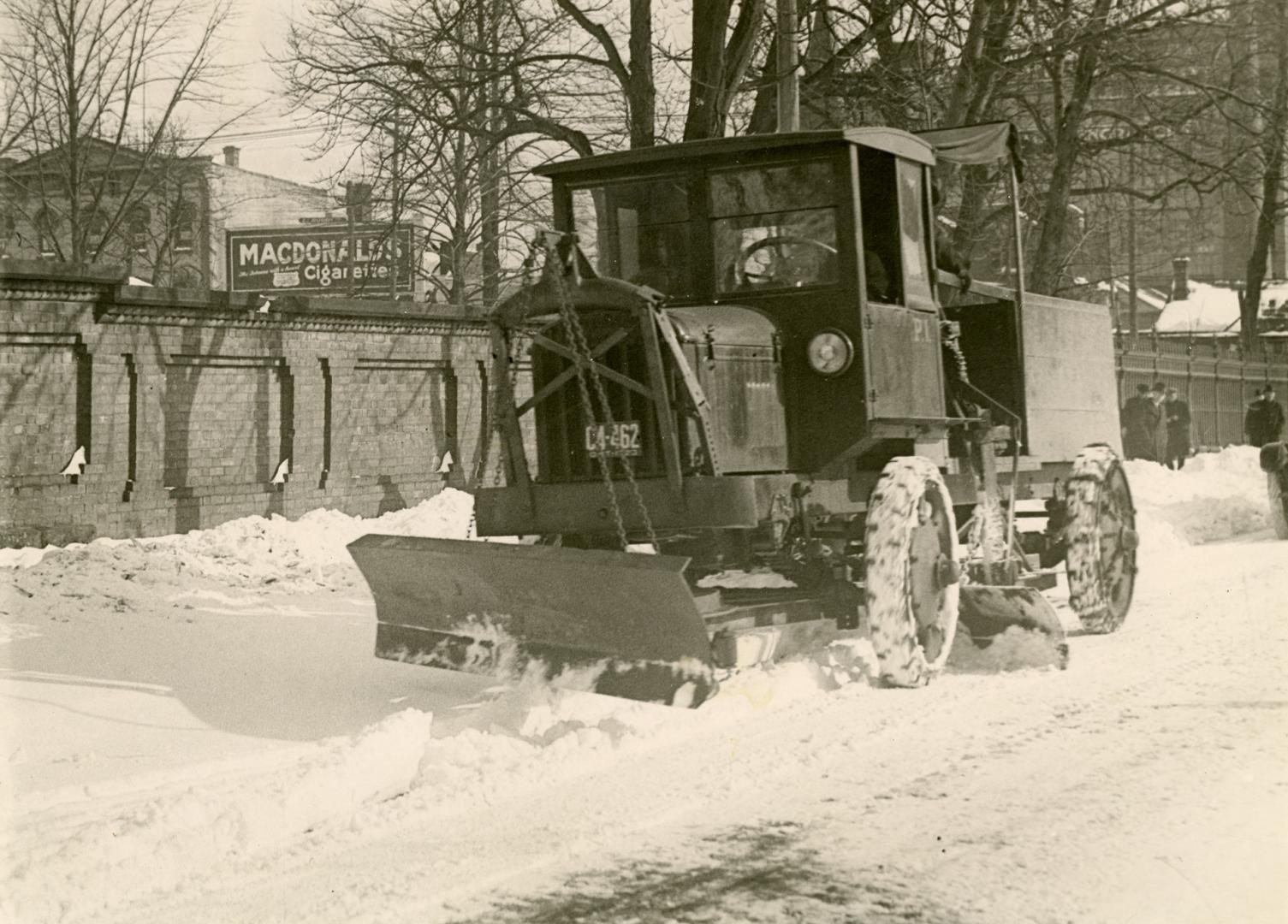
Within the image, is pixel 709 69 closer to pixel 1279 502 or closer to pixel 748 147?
pixel 748 147

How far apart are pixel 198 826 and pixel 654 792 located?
173 cm

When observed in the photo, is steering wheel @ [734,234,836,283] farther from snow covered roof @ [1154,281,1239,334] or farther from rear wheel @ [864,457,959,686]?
snow covered roof @ [1154,281,1239,334]

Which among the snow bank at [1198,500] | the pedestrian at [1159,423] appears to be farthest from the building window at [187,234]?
the snow bank at [1198,500]

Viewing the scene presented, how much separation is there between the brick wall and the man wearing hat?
14.1 m

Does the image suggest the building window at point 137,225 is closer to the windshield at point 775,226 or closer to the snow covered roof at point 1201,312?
the windshield at point 775,226

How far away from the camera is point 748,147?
8188 mm

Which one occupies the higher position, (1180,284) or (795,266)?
(1180,284)

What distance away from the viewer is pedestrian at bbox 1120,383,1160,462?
27.6m

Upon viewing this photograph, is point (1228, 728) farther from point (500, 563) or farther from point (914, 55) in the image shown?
point (914, 55)

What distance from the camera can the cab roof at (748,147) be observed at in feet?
26.3

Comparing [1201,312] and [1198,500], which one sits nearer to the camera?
[1198,500]

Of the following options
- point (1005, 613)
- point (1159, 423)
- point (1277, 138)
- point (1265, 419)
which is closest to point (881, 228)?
point (1005, 613)

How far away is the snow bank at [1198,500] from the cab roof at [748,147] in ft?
21.4

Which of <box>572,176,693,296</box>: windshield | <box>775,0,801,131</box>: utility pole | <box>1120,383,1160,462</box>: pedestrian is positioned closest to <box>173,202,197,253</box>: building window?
<box>1120,383,1160,462</box>: pedestrian
